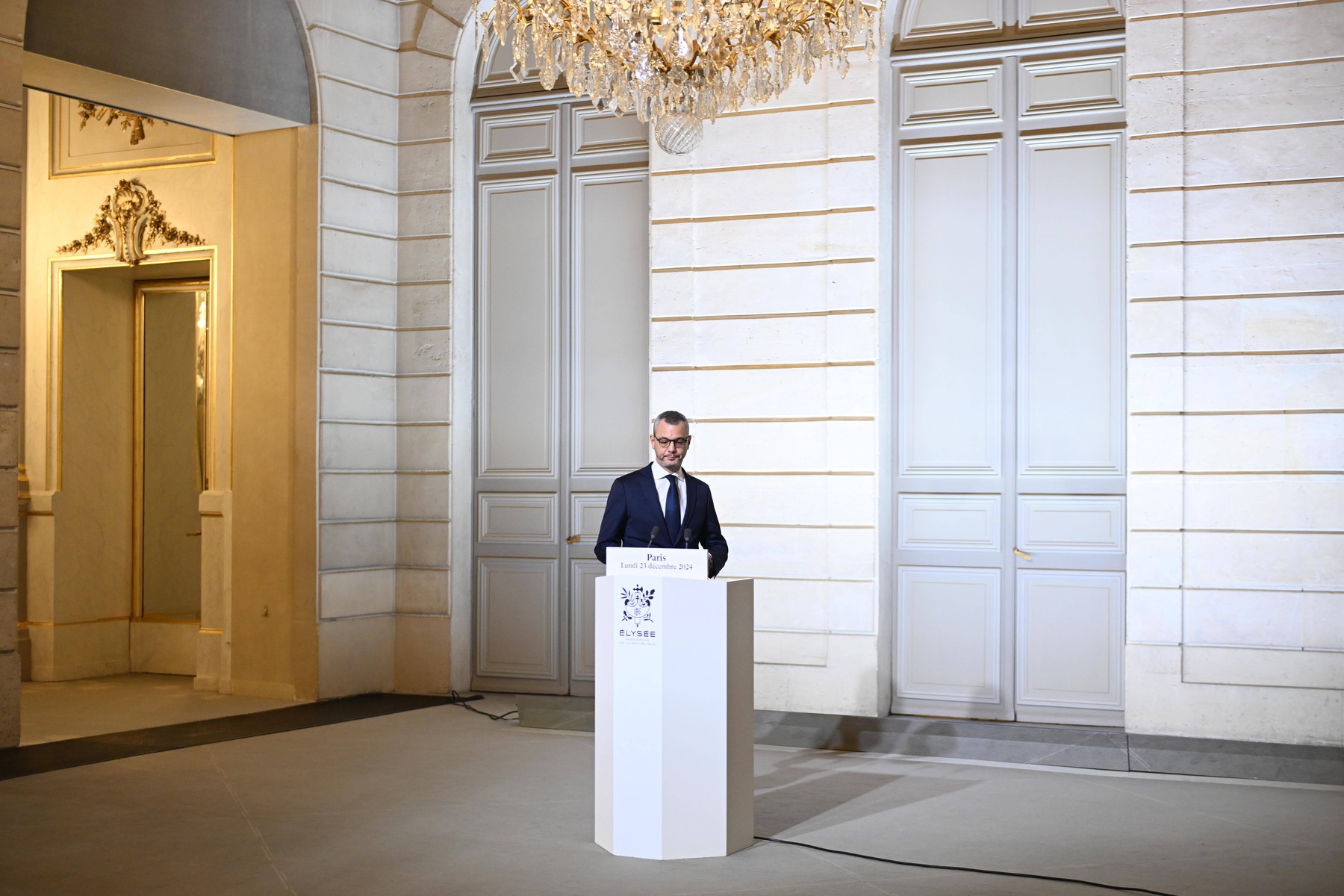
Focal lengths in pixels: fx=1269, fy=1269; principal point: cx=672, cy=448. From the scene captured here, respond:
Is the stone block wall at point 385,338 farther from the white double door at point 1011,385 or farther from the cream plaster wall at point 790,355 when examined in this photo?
Answer: the white double door at point 1011,385

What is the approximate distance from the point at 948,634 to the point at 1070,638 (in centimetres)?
61

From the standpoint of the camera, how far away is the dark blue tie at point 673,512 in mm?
4688

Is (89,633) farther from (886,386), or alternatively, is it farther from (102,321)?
(886,386)

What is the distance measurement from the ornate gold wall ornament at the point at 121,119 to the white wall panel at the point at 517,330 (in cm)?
237

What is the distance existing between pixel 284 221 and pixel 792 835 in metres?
4.87

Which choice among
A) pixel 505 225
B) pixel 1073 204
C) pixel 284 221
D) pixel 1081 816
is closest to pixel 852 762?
pixel 1081 816

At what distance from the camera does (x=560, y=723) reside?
21.9 feet

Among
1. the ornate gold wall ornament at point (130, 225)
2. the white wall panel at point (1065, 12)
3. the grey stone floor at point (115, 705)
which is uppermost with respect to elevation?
the white wall panel at point (1065, 12)

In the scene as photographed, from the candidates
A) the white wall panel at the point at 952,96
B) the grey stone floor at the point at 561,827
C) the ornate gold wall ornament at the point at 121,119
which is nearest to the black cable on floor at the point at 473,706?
the grey stone floor at the point at 561,827

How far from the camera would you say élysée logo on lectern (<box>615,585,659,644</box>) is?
13.9ft

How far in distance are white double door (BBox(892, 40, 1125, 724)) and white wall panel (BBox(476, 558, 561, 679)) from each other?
2156 mm

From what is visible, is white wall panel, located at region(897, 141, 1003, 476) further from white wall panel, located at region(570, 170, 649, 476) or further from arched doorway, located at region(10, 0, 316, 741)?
arched doorway, located at region(10, 0, 316, 741)

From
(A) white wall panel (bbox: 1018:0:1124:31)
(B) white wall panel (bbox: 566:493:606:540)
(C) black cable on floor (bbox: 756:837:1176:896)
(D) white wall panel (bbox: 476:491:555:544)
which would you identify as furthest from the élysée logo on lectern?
(A) white wall panel (bbox: 1018:0:1124:31)

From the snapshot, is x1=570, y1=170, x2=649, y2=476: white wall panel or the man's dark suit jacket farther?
x1=570, y1=170, x2=649, y2=476: white wall panel
